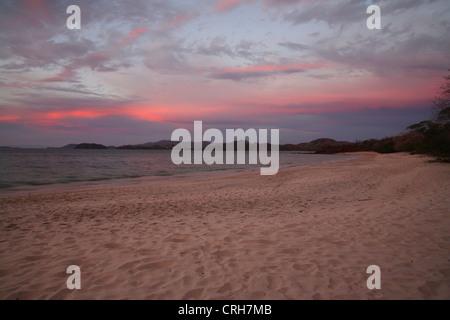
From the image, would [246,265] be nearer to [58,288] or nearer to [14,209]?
[58,288]

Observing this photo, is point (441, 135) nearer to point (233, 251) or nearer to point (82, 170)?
point (233, 251)

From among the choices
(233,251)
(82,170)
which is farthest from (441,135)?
(82,170)

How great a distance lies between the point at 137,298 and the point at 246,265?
72.1 inches

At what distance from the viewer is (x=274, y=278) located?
376cm

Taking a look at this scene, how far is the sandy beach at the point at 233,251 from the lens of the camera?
351 centimetres

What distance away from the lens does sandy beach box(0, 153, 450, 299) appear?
3508 mm

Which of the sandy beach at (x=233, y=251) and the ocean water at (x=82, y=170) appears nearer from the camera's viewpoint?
the sandy beach at (x=233, y=251)

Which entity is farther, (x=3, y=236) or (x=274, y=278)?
(x=3, y=236)

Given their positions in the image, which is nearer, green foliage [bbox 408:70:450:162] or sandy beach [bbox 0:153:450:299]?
sandy beach [bbox 0:153:450:299]

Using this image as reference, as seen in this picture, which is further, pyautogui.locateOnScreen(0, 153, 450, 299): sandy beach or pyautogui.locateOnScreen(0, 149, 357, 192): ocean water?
pyautogui.locateOnScreen(0, 149, 357, 192): ocean water

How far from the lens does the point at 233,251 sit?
487 centimetres

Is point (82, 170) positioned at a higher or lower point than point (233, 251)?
higher
